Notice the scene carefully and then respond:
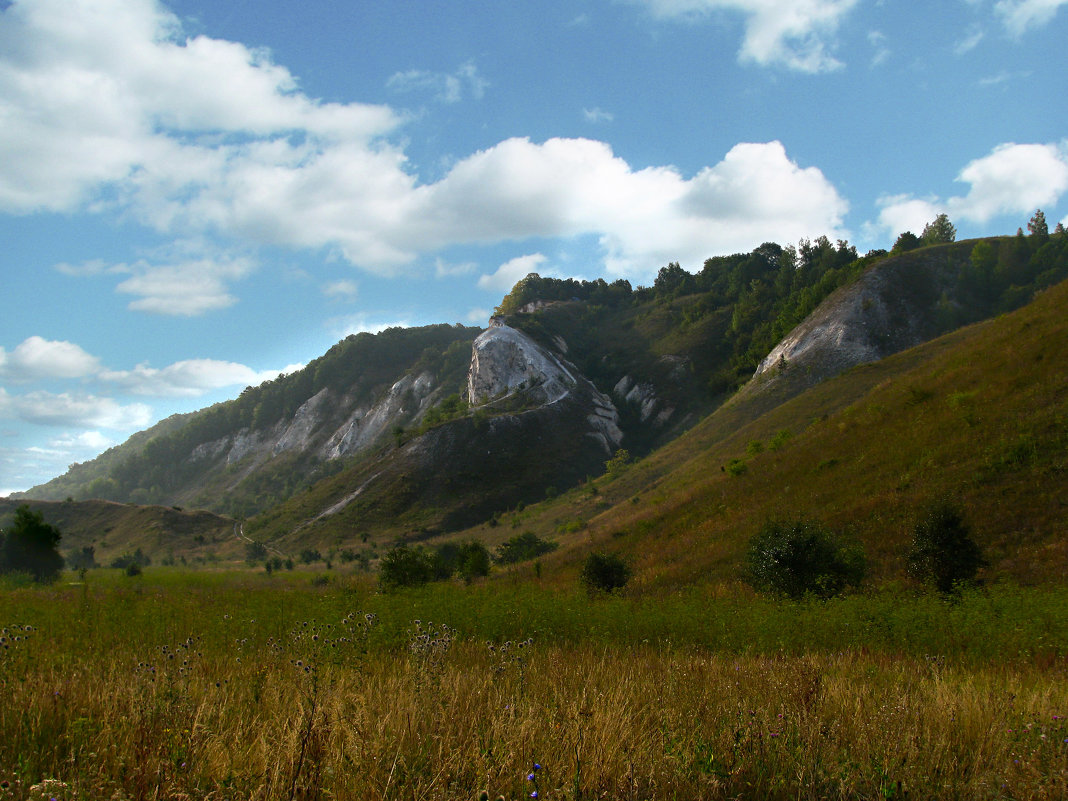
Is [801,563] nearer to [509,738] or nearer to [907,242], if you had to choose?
[509,738]

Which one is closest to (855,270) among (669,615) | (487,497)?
(487,497)

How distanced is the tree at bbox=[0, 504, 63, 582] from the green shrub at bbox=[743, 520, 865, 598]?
46.7 meters

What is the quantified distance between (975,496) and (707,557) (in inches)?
389

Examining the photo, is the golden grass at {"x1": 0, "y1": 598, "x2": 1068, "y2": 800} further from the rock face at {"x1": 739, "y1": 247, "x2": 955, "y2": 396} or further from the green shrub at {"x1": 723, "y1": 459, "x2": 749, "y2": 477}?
the rock face at {"x1": 739, "y1": 247, "x2": 955, "y2": 396}

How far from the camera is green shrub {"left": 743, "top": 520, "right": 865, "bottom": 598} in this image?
54.3ft

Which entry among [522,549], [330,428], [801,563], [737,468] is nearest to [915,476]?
[801,563]

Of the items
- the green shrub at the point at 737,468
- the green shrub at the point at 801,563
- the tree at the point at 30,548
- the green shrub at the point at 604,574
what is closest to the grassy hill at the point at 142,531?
the tree at the point at 30,548

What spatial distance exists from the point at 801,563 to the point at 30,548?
169 feet

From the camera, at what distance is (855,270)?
8200 centimetres

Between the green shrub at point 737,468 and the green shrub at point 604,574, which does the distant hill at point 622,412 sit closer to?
the green shrub at point 737,468

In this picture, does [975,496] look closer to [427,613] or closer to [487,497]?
[427,613]

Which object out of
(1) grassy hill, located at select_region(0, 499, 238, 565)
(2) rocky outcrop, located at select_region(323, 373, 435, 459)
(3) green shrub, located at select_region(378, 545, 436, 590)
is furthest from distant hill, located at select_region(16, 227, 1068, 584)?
(3) green shrub, located at select_region(378, 545, 436, 590)

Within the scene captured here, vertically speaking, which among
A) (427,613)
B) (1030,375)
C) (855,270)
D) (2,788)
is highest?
(855,270)

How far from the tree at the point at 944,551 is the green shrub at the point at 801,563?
177cm
